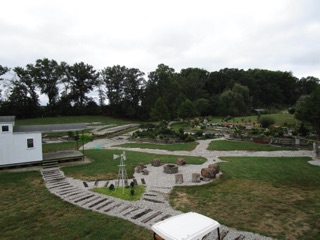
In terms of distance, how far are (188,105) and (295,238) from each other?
3979 centimetres

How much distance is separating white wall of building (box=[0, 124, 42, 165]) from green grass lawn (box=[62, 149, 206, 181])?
3.23 m

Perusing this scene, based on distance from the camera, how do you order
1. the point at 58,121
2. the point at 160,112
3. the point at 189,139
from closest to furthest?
the point at 189,139, the point at 160,112, the point at 58,121

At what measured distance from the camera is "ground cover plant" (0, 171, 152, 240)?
29.0ft

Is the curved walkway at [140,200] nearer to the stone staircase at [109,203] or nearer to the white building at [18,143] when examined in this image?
the stone staircase at [109,203]

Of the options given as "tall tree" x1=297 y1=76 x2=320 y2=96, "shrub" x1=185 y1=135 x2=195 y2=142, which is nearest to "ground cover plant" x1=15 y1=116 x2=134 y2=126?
"shrub" x1=185 y1=135 x2=195 y2=142

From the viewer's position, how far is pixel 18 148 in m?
19.1

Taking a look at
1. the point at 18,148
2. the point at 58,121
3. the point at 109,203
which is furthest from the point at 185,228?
the point at 58,121

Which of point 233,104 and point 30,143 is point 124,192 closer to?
point 30,143

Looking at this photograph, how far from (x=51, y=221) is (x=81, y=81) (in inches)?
2477

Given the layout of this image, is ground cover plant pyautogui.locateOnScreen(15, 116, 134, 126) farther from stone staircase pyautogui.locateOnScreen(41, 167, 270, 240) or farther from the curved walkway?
stone staircase pyautogui.locateOnScreen(41, 167, 270, 240)

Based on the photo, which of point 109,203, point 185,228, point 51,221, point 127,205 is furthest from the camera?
point 109,203

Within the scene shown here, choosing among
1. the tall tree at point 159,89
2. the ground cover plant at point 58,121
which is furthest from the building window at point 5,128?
the tall tree at point 159,89

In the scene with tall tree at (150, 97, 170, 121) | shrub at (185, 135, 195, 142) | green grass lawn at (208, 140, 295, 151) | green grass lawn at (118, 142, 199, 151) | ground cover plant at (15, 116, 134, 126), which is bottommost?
green grass lawn at (118, 142, 199, 151)

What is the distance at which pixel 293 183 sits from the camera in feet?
47.4
